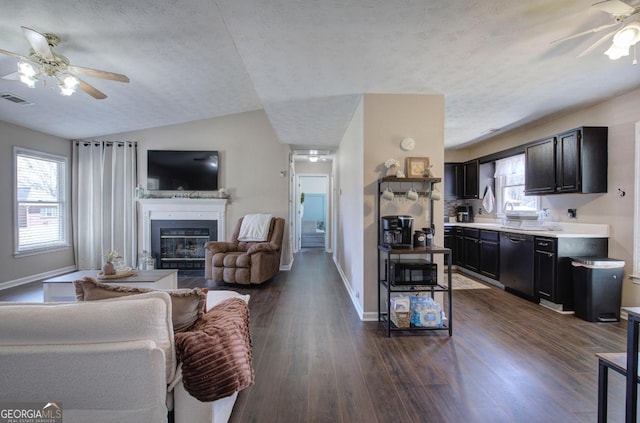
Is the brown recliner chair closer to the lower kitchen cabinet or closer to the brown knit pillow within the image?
the brown knit pillow

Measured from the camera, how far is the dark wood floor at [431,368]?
1771 millimetres

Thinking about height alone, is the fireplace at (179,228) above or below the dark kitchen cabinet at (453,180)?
below

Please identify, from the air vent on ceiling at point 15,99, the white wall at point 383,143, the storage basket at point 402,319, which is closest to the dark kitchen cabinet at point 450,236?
the white wall at point 383,143

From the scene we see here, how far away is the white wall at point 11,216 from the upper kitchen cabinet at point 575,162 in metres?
7.73

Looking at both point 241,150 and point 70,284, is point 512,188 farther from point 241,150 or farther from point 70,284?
point 70,284

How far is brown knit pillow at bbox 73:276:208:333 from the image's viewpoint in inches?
54.6

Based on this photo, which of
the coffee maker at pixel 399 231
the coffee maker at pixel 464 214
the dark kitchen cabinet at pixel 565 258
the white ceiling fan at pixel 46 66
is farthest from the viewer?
the coffee maker at pixel 464 214

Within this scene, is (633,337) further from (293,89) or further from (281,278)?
(281,278)

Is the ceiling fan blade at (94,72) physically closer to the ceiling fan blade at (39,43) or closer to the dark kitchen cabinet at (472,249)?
the ceiling fan blade at (39,43)

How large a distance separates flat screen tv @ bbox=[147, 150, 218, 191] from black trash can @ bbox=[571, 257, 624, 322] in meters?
5.72

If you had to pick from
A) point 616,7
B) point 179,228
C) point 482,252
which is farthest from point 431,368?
point 179,228

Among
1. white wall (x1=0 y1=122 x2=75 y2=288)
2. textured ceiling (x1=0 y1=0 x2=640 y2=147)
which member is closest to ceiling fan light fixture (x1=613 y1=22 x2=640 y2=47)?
textured ceiling (x1=0 y1=0 x2=640 y2=147)

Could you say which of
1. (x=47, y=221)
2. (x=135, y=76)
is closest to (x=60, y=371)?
(x=135, y=76)

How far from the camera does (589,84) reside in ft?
9.90
